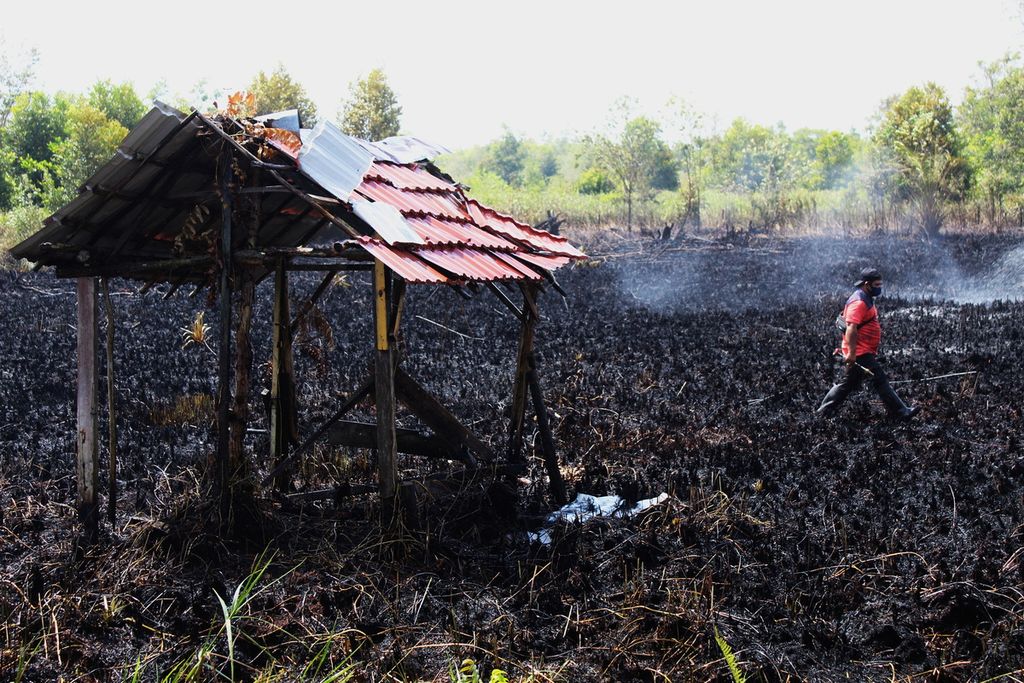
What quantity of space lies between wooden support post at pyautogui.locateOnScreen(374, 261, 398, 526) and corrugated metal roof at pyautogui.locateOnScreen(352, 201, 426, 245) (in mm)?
183

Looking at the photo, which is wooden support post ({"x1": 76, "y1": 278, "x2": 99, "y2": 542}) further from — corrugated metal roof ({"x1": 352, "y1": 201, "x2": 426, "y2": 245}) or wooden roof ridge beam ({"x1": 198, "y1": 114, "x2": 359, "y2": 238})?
corrugated metal roof ({"x1": 352, "y1": 201, "x2": 426, "y2": 245})

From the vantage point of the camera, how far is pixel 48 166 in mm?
35281

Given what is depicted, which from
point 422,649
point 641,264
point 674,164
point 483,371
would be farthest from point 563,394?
point 674,164

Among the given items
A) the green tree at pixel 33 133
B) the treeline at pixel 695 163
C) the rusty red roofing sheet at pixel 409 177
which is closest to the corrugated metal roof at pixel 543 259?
the rusty red roofing sheet at pixel 409 177

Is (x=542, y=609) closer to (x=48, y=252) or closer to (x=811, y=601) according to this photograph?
(x=811, y=601)

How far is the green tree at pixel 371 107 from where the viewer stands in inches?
1512

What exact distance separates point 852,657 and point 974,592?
989mm

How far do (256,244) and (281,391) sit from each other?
4.56ft

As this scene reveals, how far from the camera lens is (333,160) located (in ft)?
20.3

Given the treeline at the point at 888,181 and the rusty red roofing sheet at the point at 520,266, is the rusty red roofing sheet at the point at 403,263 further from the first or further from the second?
the treeline at the point at 888,181

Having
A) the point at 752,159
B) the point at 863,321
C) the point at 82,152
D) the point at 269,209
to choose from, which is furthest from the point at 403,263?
the point at 752,159

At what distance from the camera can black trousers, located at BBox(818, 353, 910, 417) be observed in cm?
997

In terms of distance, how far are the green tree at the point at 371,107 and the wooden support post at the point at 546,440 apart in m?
31.9

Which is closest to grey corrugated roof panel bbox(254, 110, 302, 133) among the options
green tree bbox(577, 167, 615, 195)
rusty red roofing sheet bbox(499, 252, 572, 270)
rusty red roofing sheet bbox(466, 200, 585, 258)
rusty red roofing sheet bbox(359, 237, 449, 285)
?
rusty red roofing sheet bbox(359, 237, 449, 285)
